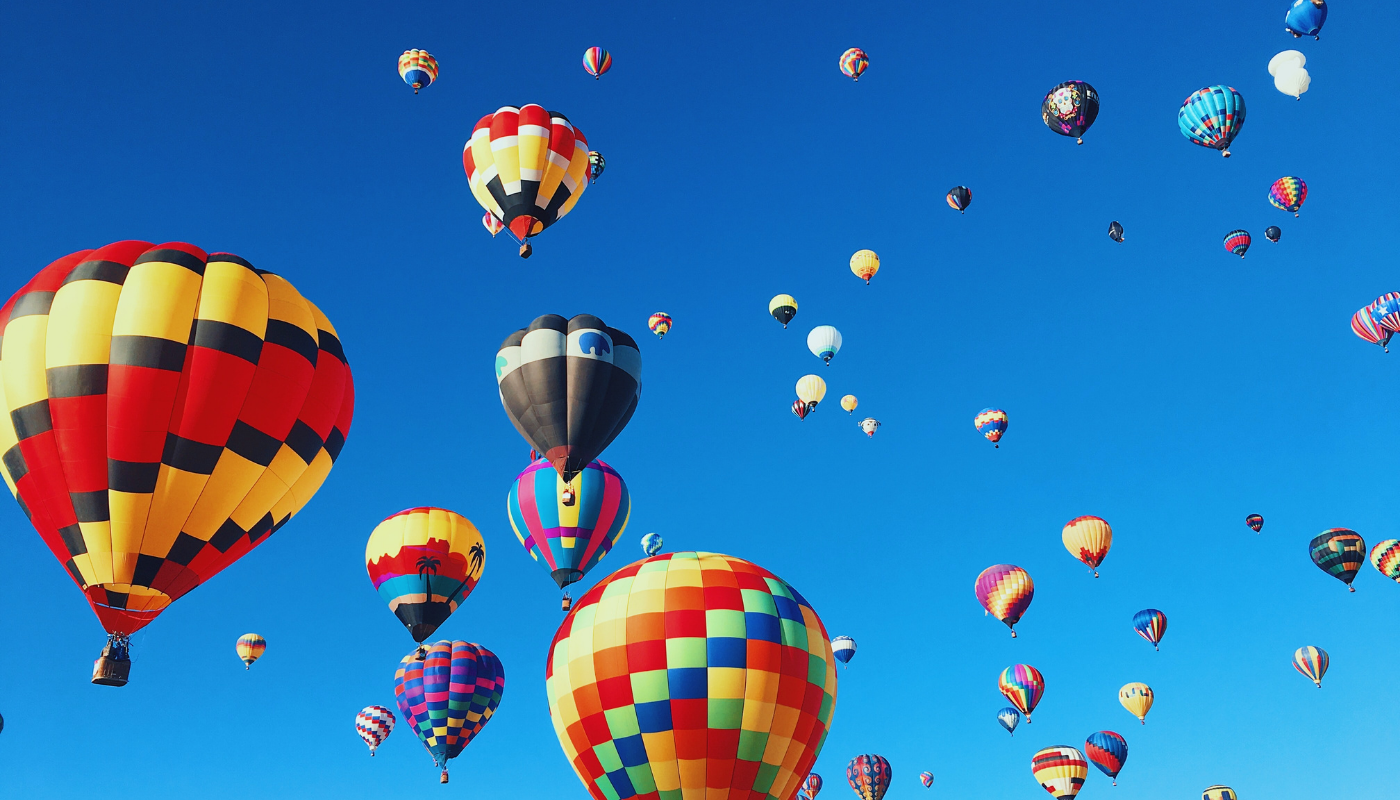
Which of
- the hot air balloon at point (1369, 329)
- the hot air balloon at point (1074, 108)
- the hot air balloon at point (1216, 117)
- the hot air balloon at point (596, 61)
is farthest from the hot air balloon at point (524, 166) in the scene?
the hot air balloon at point (1369, 329)

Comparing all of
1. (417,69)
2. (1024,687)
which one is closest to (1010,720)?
(1024,687)

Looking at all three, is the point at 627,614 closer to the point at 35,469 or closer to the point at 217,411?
the point at 217,411

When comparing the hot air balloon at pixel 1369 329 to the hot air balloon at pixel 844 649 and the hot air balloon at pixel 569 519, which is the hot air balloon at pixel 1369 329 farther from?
the hot air balloon at pixel 569 519

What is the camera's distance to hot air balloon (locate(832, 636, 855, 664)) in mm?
37625

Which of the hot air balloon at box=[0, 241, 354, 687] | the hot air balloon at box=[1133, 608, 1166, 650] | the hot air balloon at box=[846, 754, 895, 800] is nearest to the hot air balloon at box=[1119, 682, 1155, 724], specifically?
the hot air balloon at box=[1133, 608, 1166, 650]

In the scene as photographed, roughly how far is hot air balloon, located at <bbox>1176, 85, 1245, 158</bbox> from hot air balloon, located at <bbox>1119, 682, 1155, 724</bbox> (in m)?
18.1

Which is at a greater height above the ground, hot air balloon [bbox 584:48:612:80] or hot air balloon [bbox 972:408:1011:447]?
hot air balloon [bbox 584:48:612:80]

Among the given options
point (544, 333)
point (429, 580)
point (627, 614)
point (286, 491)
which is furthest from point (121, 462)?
point (429, 580)

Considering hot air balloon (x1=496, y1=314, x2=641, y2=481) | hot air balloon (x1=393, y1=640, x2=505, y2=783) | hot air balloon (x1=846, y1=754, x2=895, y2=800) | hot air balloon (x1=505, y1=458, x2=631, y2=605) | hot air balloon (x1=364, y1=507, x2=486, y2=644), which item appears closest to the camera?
hot air balloon (x1=496, y1=314, x2=641, y2=481)

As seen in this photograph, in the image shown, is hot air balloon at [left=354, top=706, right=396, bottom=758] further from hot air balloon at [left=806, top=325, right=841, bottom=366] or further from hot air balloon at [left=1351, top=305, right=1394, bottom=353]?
hot air balloon at [left=1351, top=305, right=1394, bottom=353]

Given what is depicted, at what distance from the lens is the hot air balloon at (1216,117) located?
32562 millimetres

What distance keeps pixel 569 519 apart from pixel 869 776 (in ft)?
45.3

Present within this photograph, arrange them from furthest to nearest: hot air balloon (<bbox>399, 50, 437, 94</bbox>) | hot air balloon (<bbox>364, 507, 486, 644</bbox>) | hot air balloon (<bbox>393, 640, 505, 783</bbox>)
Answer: hot air balloon (<bbox>399, 50, 437, 94</bbox>), hot air balloon (<bbox>393, 640, 505, 783</bbox>), hot air balloon (<bbox>364, 507, 486, 644</bbox>)

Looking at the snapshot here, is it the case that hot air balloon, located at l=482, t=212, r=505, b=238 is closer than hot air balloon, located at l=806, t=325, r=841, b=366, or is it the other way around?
hot air balloon, located at l=482, t=212, r=505, b=238
